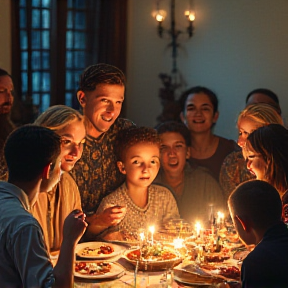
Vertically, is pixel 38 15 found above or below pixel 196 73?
above

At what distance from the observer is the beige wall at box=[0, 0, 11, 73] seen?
7664mm

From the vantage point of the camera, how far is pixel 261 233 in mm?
2686

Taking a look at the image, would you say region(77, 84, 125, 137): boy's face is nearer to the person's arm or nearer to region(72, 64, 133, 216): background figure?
region(72, 64, 133, 216): background figure

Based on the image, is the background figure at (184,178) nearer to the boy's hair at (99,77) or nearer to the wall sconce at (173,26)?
the boy's hair at (99,77)

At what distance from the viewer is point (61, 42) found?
8414 millimetres

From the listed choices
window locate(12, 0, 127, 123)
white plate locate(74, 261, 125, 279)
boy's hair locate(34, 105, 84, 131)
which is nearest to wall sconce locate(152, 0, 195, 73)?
window locate(12, 0, 127, 123)

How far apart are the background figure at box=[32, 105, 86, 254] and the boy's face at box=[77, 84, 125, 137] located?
251mm

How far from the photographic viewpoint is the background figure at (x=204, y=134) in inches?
186

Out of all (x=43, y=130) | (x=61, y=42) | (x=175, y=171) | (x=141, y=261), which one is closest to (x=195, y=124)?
(x=175, y=171)

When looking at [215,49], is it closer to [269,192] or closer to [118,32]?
[118,32]

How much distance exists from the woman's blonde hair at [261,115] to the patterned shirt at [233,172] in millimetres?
348

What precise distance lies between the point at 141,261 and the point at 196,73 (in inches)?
233

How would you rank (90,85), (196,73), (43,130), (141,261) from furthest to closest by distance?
(196,73)
(90,85)
(141,261)
(43,130)

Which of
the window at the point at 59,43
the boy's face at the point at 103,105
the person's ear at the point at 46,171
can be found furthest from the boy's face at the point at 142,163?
the window at the point at 59,43
